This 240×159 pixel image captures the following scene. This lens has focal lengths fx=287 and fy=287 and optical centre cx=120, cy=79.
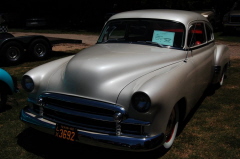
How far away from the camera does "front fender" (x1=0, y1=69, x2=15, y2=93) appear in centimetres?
445

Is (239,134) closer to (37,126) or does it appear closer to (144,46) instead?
(144,46)

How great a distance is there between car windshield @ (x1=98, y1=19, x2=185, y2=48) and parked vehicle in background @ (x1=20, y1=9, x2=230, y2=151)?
14 millimetres

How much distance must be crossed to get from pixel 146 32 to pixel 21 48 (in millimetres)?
5039

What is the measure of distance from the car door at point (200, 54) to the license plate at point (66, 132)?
1818 mm

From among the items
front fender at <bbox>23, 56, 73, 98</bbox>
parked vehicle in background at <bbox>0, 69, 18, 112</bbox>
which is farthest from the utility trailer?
front fender at <bbox>23, 56, 73, 98</bbox>

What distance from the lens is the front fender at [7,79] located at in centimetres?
445

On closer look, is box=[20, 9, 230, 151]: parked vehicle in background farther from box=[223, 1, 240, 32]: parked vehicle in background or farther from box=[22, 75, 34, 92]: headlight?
box=[223, 1, 240, 32]: parked vehicle in background

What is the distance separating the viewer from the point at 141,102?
9.33ft

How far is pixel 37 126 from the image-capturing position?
3270 mm

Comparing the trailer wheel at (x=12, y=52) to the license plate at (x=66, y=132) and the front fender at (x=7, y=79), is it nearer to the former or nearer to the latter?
the front fender at (x=7, y=79)

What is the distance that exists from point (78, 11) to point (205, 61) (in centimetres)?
1966

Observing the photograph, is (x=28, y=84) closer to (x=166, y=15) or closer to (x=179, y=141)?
(x=179, y=141)

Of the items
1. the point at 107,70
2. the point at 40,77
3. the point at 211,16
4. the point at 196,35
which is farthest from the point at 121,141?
the point at 211,16

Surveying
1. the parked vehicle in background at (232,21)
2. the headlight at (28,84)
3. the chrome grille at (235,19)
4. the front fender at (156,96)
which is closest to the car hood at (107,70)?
the front fender at (156,96)
